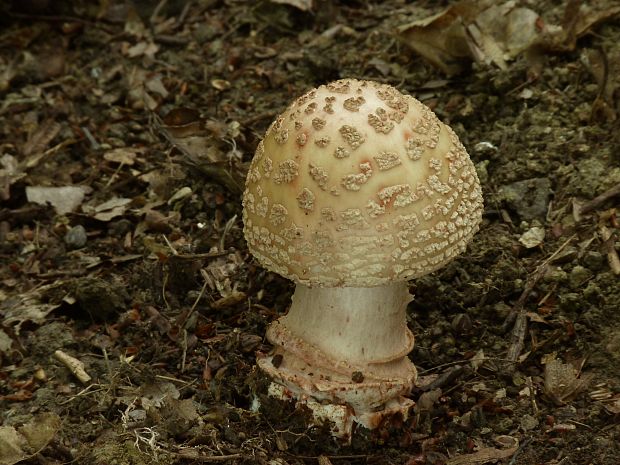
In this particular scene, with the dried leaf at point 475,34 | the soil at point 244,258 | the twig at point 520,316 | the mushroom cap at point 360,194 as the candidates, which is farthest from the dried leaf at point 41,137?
A: the twig at point 520,316

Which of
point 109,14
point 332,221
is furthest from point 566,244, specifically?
point 109,14

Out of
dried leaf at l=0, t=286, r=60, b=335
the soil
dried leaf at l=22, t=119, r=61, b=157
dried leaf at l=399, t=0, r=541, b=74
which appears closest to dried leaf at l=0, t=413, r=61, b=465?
the soil

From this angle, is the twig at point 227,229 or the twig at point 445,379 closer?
the twig at point 445,379

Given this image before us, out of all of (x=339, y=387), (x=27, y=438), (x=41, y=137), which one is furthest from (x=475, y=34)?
(x=27, y=438)

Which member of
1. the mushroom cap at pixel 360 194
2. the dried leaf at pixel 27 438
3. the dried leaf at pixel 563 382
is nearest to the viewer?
the mushroom cap at pixel 360 194

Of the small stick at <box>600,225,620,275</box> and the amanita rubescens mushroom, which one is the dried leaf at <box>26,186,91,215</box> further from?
the small stick at <box>600,225,620,275</box>

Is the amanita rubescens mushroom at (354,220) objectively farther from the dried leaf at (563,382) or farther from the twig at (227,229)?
the twig at (227,229)

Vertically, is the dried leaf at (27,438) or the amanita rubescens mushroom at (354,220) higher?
the amanita rubescens mushroom at (354,220)
